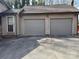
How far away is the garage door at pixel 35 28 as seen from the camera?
2475cm

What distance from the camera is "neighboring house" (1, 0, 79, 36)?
24.5 meters

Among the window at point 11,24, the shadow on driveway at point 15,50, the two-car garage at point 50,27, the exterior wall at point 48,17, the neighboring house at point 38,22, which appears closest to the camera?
the shadow on driveway at point 15,50

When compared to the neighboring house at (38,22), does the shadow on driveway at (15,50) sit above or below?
below

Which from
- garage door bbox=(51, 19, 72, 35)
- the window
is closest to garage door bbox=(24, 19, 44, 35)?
garage door bbox=(51, 19, 72, 35)

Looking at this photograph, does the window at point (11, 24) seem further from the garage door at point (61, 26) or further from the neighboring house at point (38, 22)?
the garage door at point (61, 26)

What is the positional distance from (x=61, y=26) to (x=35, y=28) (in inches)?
126

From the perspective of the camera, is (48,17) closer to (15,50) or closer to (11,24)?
(11,24)

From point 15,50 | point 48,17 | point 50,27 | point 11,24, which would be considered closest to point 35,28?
point 50,27

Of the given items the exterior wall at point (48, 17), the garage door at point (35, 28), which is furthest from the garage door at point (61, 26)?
the garage door at point (35, 28)

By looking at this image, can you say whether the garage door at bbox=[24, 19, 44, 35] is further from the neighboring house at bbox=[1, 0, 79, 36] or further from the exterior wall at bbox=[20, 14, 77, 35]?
the exterior wall at bbox=[20, 14, 77, 35]

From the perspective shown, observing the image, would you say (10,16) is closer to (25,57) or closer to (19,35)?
(19,35)

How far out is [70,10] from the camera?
961 inches

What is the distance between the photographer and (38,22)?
81.4 ft

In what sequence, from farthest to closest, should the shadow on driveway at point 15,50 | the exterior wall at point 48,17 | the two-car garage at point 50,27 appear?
the two-car garage at point 50,27 < the exterior wall at point 48,17 < the shadow on driveway at point 15,50
